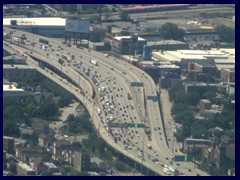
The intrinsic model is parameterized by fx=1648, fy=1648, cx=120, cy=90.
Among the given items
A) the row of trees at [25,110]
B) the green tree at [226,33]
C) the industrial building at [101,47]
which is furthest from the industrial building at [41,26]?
the row of trees at [25,110]

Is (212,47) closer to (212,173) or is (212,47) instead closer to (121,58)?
(121,58)

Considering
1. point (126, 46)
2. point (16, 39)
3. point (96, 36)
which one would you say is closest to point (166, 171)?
point (126, 46)

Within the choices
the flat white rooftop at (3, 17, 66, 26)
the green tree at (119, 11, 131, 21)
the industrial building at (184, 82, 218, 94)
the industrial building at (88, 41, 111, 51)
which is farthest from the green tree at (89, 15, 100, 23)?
the industrial building at (184, 82, 218, 94)

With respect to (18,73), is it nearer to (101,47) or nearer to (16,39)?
(16,39)

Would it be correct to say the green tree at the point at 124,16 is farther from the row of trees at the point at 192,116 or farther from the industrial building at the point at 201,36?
the row of trees at the point at 192,116

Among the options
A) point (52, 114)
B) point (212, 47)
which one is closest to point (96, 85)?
point (52, 114)

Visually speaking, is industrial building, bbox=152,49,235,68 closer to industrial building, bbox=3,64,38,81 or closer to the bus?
the bus
